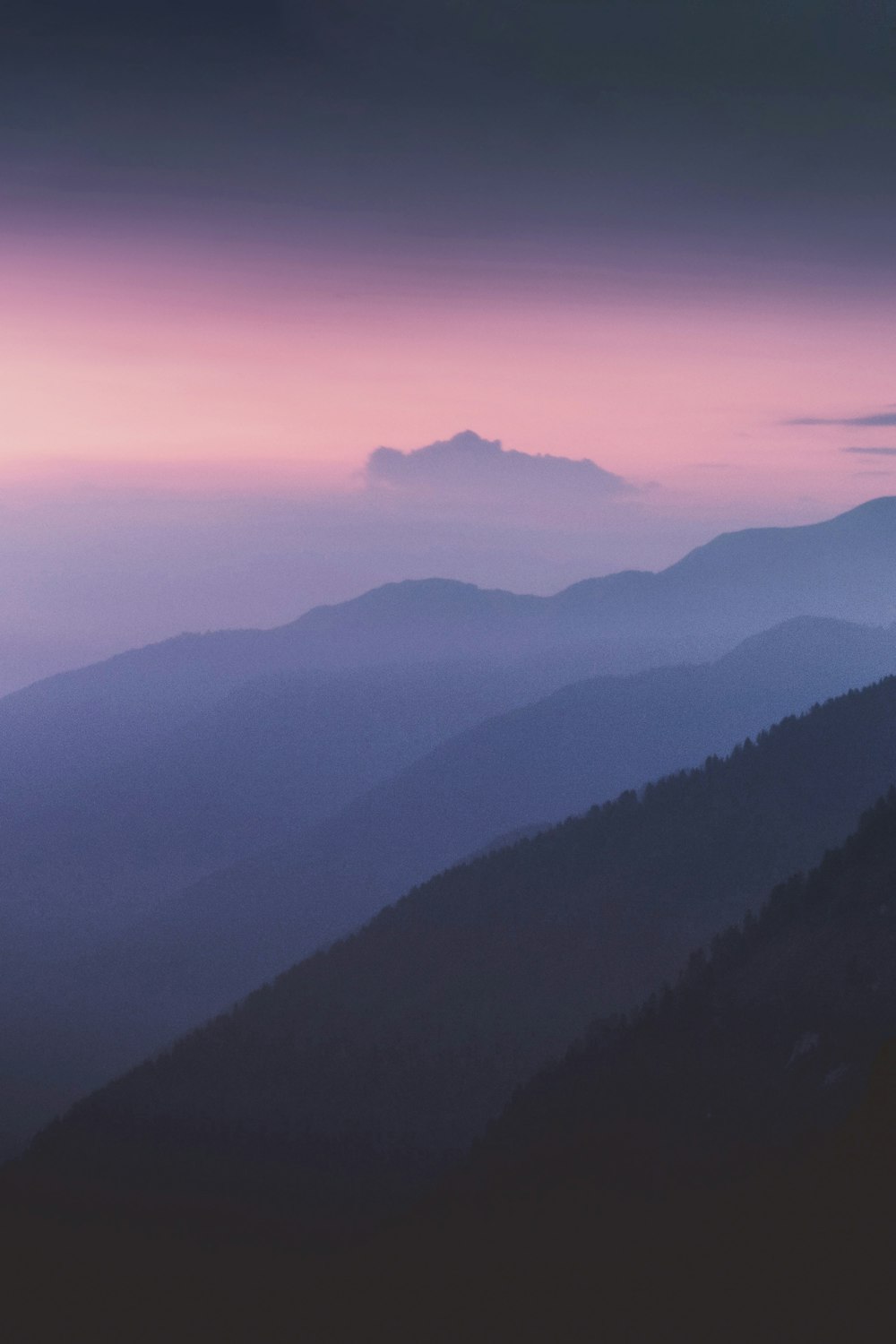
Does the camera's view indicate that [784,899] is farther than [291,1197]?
No

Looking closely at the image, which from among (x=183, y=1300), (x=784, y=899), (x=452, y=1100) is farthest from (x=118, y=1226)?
(x=784, y=899)

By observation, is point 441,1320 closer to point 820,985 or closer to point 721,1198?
point 721,1198

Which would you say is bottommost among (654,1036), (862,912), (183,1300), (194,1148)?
(183,1300)

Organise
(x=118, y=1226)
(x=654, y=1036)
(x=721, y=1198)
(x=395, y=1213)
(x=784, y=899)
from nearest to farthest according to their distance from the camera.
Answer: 1. (x=721, y=1198)
2. (x=654, y=1036)
3. (x=784, y=899)
4. (x=395, y=1213)
5. (x=118, y=1226)

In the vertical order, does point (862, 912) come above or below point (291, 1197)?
above

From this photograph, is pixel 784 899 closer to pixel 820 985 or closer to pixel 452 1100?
pixel 820 985

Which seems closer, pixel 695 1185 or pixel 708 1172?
pixel 708 1172

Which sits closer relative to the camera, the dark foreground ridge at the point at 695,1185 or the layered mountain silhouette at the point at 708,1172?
the layered mountain silhouette at the point at 708,1172

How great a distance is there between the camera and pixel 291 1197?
175m

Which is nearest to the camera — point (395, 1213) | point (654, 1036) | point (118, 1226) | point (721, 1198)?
point (721, 1198)

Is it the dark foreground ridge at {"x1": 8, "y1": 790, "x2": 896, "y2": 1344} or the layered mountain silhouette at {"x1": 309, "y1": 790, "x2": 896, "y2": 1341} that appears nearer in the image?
the layered mountain silhouette at {"x1": 309, "y1": 790, "x2": 896, "y2": 1341}

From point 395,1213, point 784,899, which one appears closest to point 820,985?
point 784,899

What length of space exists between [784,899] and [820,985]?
3030cm

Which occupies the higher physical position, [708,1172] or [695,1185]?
[708,1172]
